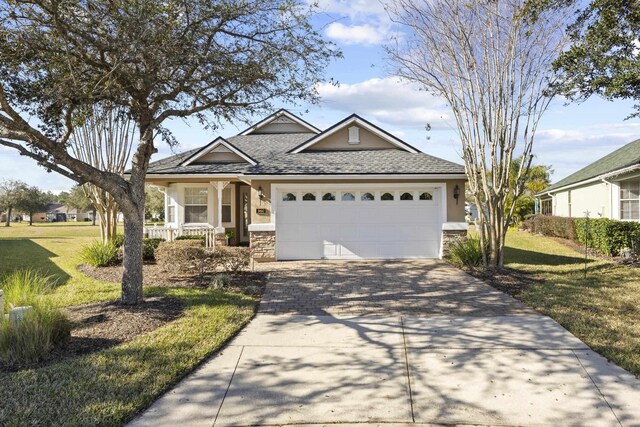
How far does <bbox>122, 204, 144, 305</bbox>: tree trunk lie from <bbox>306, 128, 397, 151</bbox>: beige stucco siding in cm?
868

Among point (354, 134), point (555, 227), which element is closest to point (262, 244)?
point (354, 134)

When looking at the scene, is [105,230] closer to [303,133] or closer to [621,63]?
[303,133]

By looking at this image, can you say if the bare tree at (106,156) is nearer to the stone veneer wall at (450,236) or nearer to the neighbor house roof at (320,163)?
the neighbor house roof at (320,163)

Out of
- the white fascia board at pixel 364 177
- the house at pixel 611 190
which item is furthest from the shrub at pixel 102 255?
the house at pixel 611 190

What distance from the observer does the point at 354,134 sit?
15492 mm

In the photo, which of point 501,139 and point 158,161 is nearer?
point 501,139

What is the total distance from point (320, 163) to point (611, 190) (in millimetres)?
12271

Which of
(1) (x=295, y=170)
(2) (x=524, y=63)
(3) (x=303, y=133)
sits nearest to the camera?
(2) (x=524, y=63)

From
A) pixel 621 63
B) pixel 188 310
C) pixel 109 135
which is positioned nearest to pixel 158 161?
pixel 109 135

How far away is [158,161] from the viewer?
660 inches

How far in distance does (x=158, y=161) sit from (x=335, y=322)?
40.3 feet

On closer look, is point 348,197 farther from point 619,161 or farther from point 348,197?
point 619,161

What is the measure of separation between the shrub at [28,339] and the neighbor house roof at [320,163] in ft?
28.2

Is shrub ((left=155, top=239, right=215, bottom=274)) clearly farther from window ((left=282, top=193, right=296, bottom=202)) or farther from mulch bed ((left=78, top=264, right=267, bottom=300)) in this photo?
window ((left=282, top=193, right=296, bottom=202))
